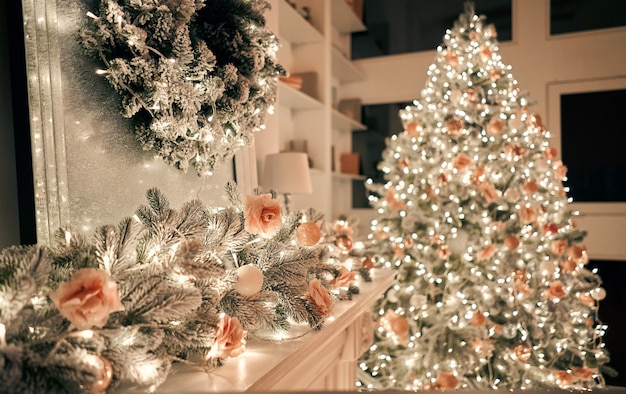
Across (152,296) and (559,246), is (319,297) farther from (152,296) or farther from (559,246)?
(559,246)

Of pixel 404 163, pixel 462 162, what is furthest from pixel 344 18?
pixel 462 162

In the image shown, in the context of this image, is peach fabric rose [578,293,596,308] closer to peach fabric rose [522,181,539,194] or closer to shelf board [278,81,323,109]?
peach fabric rose [522,181,539,194]

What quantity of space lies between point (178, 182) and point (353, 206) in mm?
3046

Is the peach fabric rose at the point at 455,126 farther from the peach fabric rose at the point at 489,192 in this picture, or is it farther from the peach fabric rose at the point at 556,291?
the peach fabric rose at the point at 556,291

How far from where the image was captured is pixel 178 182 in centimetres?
124

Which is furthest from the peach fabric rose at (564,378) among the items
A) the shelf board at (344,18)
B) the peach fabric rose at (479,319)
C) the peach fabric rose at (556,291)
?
the shelf board at (344,18)

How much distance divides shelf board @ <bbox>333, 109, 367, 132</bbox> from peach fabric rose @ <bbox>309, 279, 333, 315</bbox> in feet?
8.57

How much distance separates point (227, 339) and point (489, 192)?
1958 mm

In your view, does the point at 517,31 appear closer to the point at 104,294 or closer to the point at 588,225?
the point at 588,225

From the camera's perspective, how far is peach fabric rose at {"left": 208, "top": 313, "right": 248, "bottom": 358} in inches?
29.2

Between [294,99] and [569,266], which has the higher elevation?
[294,99]

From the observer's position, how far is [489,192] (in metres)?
2.25

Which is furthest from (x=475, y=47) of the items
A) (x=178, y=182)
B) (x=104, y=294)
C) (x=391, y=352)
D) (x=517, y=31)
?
(x=104, y=294)

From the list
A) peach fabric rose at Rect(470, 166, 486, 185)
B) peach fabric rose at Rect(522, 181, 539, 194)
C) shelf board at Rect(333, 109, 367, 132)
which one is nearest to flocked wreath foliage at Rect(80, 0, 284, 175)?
peach fabric rose at Rect(470, 166, 486, 185)
